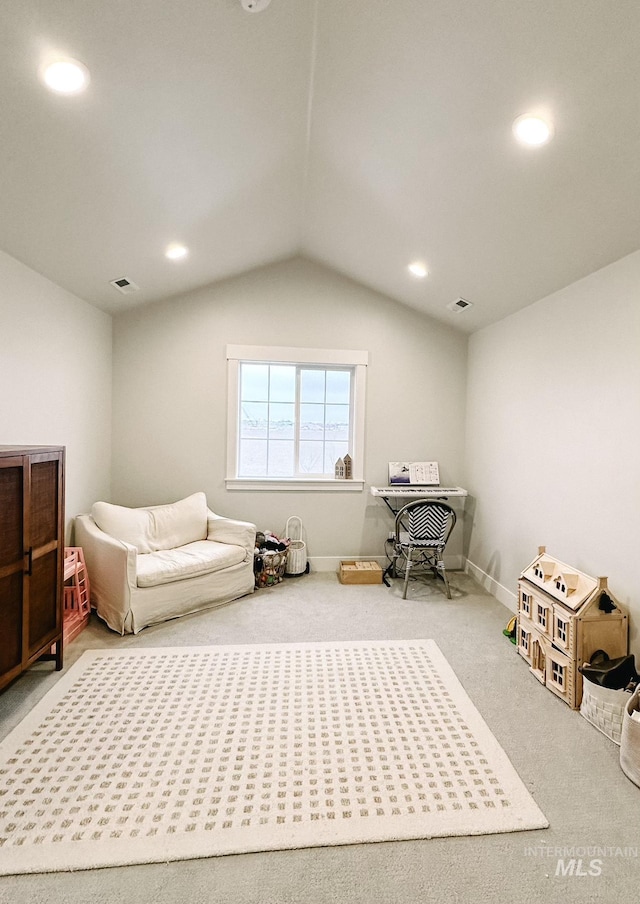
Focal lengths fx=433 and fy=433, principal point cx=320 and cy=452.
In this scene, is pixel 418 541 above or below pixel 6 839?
above

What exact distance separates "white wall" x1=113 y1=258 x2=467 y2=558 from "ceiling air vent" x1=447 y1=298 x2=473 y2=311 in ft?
1.56

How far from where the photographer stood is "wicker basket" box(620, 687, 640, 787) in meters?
1.64

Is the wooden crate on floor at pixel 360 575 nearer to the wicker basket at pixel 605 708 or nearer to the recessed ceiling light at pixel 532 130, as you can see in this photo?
the wicker basket at pixel 605 708

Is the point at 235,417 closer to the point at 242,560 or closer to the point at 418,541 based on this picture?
the point at 242,560

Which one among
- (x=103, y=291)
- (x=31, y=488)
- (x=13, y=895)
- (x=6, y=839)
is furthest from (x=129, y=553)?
(x=103, y=291)

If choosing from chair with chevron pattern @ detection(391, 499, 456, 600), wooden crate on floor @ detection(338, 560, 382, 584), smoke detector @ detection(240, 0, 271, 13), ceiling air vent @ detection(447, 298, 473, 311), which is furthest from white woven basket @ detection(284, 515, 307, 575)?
smoke detector @ detection(240, 0, 271, 13)

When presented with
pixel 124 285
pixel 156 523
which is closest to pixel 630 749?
pixel 156 523

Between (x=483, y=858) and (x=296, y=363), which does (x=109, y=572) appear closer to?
(x=296, y=363)

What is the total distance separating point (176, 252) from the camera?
3164 mm

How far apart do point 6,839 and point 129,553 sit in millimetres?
1563

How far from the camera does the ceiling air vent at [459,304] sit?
353 cm

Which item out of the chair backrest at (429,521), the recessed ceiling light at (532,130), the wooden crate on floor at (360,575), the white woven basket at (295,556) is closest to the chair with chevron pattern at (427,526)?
the chair backrest at (429,521)

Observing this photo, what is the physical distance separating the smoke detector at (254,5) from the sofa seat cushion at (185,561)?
286cm

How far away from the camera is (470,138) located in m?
1.94
